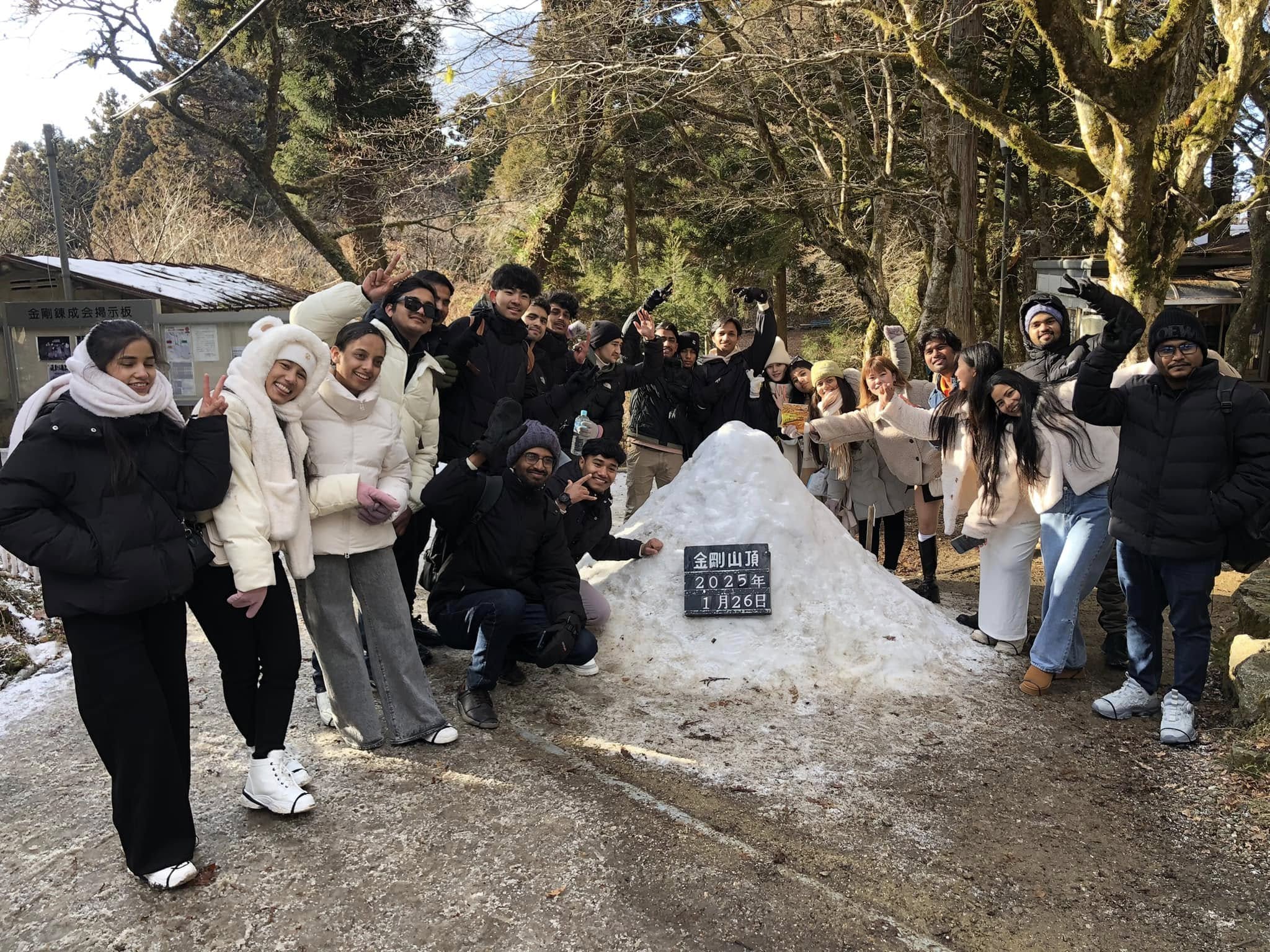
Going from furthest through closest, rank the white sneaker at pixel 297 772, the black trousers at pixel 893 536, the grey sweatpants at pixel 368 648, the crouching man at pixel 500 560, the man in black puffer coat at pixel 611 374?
the black trousers at pixel 893 536
the man in black puffer coat at pixel 611 374
the crouching man at pixel 500 560
the grey sweatpants at pixel 368 648
the white sneaker at pixel 297 772

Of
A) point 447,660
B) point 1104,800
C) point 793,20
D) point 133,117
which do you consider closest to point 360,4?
point 793,20

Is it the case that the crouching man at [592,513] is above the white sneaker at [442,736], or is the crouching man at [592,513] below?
above

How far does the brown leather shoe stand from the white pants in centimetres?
40

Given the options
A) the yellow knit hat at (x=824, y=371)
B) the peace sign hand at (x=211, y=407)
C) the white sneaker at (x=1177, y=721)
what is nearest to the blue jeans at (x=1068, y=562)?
the white sneaker at (x=1177, y=721)

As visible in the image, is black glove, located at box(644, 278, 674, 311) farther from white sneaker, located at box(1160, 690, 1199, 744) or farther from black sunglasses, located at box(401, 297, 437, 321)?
white sneaker, located at box(1160, 690, 1199, 744)

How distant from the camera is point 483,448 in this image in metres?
4.21

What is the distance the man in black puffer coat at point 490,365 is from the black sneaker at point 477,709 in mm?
1380

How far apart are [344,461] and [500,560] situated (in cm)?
91

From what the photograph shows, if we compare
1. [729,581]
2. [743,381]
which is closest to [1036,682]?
[729,581]

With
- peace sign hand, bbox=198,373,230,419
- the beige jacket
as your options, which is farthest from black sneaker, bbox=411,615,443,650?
the beige jacket

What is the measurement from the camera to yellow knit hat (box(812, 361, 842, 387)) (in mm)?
6449

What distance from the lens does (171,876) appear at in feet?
9.70

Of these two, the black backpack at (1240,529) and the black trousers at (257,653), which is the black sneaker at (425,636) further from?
the black backpack at (1240,529)

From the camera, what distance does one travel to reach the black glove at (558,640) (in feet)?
13.7
